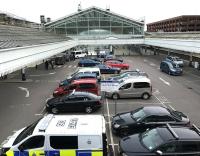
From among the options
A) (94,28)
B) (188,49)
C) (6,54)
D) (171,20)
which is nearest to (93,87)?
(6,54)

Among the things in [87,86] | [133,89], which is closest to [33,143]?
[87,86]

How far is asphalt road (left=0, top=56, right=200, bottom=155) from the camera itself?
57.3 feet

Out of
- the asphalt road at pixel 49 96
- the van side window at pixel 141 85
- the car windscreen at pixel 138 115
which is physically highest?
the van side window at pixel 141 85

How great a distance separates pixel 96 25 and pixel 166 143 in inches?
2315

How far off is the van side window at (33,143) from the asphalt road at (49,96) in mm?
3818

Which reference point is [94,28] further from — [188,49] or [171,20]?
[171,20]

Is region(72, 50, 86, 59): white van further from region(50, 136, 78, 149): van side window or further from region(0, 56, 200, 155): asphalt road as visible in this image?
region(50, 136, 78, 149): van side window

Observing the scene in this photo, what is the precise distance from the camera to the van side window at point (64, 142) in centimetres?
1061

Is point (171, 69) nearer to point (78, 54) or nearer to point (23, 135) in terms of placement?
point (23, 135)

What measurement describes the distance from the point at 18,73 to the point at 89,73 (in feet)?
40.5

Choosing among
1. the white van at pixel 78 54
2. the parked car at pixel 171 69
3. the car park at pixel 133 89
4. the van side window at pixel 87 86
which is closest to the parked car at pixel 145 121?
the car park at pixel 133 89

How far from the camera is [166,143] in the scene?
10.7 meters

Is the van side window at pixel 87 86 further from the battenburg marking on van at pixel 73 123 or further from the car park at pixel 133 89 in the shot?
the battenburg marking on van at pixel 73 123

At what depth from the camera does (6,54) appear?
17.9 meters
